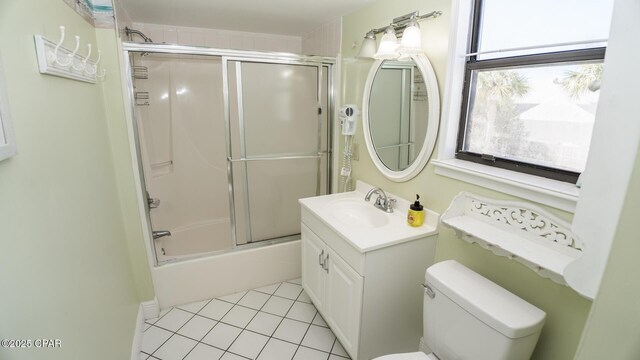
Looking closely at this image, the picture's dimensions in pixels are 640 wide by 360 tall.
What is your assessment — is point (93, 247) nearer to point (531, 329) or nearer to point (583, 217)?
point (583, 217)

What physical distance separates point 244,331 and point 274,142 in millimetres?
1390

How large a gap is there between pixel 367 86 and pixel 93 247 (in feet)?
5.91

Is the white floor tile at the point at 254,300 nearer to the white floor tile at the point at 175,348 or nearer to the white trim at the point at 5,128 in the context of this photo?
the white floor tile at the point at 175,348

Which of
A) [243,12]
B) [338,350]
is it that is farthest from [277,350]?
[243,12]

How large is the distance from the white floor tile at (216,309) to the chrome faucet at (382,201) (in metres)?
1.34

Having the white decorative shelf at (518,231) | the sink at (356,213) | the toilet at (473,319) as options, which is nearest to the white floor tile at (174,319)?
the sink at (356,213)

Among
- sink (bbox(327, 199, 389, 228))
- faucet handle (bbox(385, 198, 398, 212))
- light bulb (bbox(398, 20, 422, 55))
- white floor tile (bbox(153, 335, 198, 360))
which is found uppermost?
light bulb (bbox(398, 20, 422, 55))

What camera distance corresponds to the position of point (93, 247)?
1265 millimetres

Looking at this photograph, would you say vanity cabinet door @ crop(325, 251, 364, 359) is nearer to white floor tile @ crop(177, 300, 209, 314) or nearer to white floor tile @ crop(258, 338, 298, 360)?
white floor tile @ crop(258, 338, 298, 360)

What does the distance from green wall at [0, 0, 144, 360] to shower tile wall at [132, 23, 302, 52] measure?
1.17 m

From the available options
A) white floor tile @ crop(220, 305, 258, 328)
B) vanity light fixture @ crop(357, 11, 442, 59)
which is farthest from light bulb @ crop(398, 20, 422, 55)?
white floor tile @ crop(220, 305, 258, 328)

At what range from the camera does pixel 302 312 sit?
212 cm

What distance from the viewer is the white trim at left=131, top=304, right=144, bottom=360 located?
167 cm

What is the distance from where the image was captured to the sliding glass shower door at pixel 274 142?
218 cm
